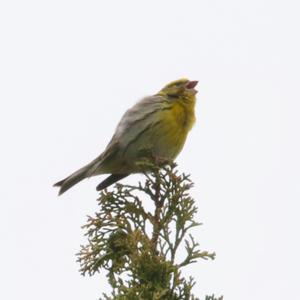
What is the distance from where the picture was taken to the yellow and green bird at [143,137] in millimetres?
5148

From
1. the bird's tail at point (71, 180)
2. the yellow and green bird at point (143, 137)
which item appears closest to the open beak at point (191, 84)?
the yellow and green bird at point (143, 137)

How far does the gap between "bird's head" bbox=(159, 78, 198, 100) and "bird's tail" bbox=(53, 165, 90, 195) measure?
1.06 meters

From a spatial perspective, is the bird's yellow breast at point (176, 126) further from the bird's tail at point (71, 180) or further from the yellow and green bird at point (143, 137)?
the bird's tail at point (71, 180)

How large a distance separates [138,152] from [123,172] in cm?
32

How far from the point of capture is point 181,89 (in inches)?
220

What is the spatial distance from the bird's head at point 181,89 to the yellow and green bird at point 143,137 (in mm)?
12

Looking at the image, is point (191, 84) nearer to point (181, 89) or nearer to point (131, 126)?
point (181, 89)

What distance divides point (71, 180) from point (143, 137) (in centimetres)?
70

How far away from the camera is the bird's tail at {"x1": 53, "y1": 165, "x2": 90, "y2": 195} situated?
498cm

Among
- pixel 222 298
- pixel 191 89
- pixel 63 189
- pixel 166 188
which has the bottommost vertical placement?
pixel 222 298

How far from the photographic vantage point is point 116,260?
3.76 m

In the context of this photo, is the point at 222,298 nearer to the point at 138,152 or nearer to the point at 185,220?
the point at 185,220

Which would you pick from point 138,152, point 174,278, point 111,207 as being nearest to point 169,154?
point 138,152

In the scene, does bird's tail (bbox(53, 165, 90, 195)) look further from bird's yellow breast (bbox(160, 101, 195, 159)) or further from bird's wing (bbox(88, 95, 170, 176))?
bird's yellow breast (bbox(160, 101, 195, 159))
